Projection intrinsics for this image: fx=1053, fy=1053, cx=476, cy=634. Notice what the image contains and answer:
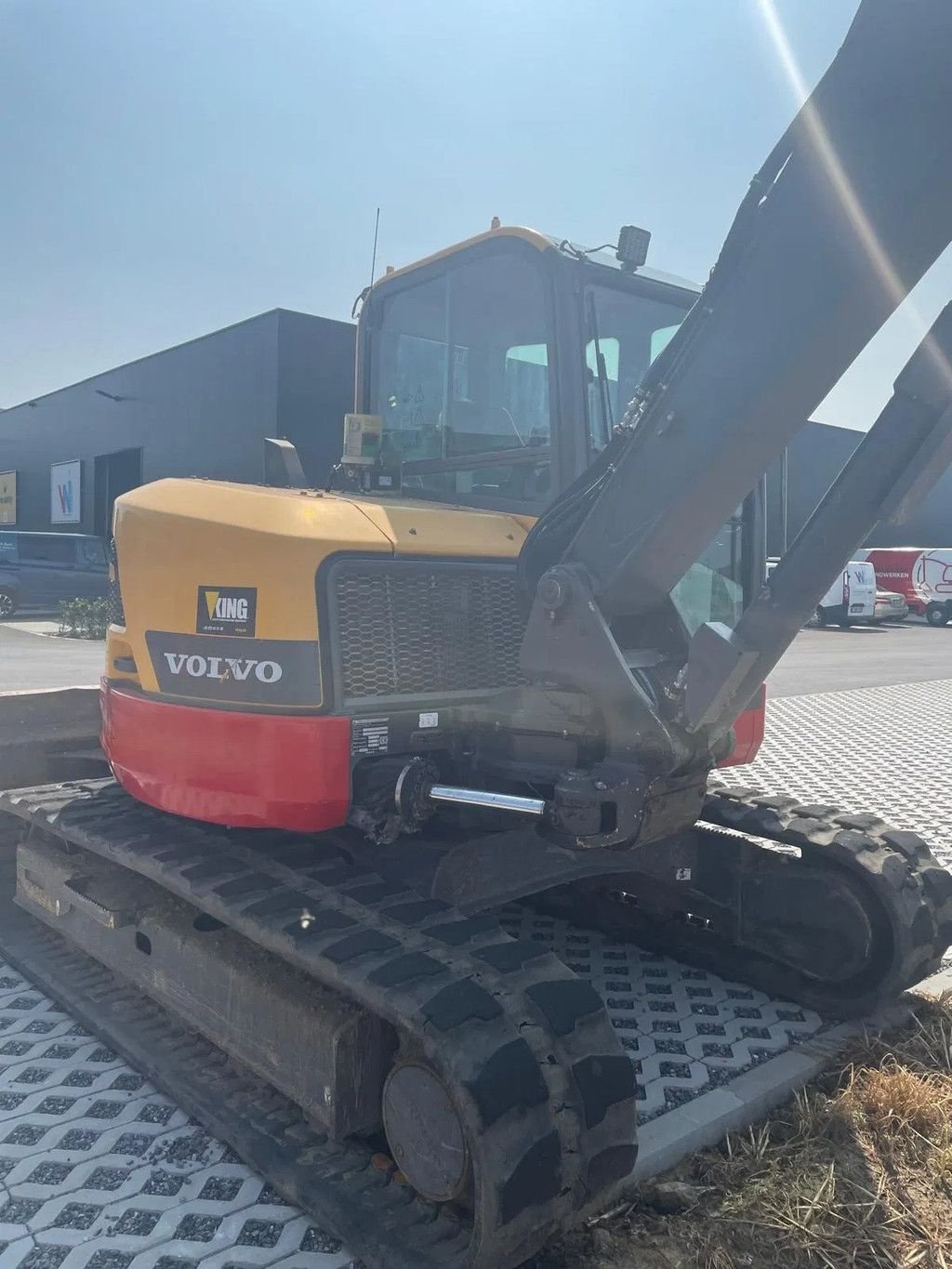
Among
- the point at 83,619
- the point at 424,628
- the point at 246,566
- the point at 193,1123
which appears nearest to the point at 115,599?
the point at 246,566

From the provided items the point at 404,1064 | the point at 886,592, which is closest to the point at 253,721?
the point at 404,1064

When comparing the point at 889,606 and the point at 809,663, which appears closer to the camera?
the point at 809,663

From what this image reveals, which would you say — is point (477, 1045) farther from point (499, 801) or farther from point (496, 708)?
point (496, 708)

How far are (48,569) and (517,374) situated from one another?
21351 millimetres

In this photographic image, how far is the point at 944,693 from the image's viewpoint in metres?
14.6

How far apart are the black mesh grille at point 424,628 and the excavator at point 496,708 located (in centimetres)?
1

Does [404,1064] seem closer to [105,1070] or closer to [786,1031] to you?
[105,1070]

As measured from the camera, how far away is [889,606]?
2988 centimetres

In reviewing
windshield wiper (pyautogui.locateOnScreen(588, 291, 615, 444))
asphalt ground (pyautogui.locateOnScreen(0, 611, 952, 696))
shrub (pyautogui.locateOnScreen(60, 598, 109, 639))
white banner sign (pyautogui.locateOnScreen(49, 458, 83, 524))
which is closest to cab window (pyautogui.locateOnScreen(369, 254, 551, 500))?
windshield wiper (pyautogui.locateOnScreen(588, 291, 615, 444))

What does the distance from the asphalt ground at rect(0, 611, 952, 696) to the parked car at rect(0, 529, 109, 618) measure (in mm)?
1954

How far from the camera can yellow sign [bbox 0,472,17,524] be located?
35.5 m

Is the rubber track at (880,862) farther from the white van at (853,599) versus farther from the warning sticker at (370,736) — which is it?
the white van at (853,599)

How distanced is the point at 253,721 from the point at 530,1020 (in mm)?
1262

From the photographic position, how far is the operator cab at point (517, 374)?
12.0 feet
